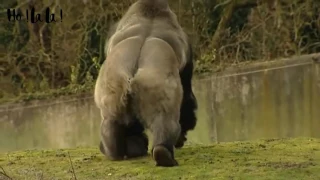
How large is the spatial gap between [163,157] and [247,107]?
4.23 meters

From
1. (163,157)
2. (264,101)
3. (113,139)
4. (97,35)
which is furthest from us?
(97,35)

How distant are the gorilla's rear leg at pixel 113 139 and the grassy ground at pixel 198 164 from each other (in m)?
0.09

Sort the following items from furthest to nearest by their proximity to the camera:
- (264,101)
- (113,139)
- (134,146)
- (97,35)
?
(97,35) → (264,101) → (134,146) → (113,139)

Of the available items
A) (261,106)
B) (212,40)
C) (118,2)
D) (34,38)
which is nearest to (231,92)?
(261,106)

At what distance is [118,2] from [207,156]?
5532mm

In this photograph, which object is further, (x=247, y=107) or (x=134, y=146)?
(x=247, y=107)

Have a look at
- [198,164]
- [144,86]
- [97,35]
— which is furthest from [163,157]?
[97,35]

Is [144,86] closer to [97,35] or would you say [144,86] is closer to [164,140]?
[164,140]

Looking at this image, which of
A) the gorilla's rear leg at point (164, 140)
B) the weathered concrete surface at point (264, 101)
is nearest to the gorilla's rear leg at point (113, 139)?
the gorilla's rear leg at point (164, 140)

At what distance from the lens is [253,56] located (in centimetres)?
A: 1103

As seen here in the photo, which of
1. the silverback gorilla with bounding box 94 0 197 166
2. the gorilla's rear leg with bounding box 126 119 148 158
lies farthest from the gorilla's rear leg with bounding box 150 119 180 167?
the gorilla's rear leg with bounding box 126 119 148 158

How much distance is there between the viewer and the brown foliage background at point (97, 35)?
11.1 metres

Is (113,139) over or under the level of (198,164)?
over

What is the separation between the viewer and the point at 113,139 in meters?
6.64
